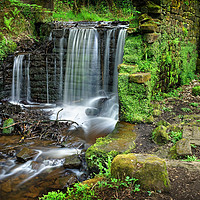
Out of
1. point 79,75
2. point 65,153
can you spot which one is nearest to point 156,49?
point 79,75

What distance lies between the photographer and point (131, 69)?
595 cm

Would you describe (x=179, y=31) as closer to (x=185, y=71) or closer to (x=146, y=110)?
(x=185, y=71)

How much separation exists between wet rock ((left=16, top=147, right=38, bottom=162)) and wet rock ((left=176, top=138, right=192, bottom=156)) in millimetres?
3192

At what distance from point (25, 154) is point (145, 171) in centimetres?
338

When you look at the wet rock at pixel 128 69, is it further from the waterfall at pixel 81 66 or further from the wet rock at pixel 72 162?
the wet rock at pixel 72 162

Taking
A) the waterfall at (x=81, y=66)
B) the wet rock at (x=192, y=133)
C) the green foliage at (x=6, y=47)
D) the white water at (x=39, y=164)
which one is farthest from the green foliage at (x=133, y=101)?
the green foliage at (x=6, y=47)

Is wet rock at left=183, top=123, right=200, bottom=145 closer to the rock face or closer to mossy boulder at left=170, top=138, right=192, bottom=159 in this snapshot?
mossy boulder at left=170, top=138, right=192, bottom=159

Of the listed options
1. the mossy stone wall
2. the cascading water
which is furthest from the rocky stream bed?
the cascading water

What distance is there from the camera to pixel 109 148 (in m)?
4.16

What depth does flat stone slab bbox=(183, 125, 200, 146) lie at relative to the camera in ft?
13.7

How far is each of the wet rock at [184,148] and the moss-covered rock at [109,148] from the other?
2.92ft

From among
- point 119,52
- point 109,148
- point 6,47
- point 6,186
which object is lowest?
point 6,186

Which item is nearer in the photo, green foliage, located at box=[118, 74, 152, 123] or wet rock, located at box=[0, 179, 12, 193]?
wet rock, located at box=[0, 179, 12, 193]

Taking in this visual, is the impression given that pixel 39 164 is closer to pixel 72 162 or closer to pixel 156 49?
pixel 72 162
